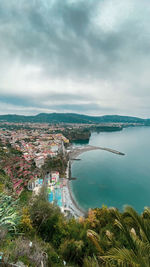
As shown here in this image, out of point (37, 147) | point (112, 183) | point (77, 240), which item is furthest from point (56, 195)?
point (37, 147)

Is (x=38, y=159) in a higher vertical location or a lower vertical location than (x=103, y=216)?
lower

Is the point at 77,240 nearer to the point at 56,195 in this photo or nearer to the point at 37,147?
the point at 56,195

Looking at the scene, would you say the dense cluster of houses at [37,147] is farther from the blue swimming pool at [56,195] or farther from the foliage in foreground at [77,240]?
the foliage in foreground at [77,240]

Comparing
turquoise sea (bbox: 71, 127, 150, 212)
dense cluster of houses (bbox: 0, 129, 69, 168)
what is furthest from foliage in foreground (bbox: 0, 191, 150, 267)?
dense cluster of houses (bbox: 0, 129, 69, 168)

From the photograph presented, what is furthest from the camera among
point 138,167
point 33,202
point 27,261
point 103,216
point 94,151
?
point 94,151

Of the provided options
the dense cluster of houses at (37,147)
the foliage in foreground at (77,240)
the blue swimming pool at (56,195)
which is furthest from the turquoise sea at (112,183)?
the foliage in foreground at (77,240)

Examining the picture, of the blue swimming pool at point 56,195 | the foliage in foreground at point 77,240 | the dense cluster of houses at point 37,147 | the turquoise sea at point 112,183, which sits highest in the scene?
the foliage in foreground at point 77,240

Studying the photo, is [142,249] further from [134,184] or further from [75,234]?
[134,184]

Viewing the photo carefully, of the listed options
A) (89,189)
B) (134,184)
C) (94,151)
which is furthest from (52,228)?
(94,151)

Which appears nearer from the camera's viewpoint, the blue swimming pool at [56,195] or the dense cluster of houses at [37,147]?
the blue swimming pool at [56,195]

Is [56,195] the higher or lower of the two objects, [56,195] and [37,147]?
the lower

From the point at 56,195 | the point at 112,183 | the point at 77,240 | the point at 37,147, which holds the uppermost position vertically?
the point at 77,240
